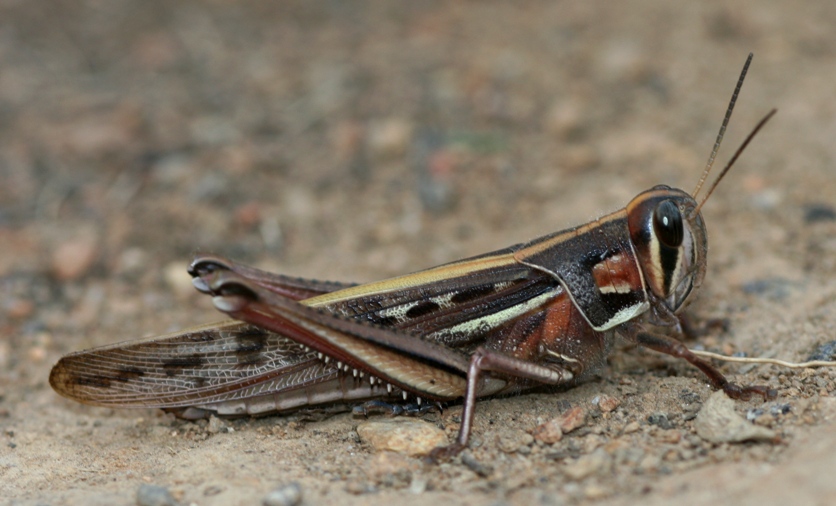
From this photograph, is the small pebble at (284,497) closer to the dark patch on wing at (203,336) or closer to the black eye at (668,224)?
the dark patch on wing at (203,336)

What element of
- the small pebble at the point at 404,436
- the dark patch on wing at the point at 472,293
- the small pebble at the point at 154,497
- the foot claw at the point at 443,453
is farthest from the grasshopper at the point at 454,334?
the small pebble at the point at 154,497

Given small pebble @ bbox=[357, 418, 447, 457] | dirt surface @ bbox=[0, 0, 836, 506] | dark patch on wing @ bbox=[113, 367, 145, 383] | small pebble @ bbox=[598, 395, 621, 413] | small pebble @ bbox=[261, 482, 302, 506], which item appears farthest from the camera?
dark patch on wing @ bbox=[113, 367, 145, 383]

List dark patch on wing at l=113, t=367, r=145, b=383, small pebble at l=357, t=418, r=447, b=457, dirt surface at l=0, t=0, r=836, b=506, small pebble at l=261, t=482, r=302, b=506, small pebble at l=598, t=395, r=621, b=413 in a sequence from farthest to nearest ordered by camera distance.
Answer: dark patch on wing at l=113, t=367, r=145, b=383 → small pebble at l=598, t=395, r=621, b=413 → small pebble at l=357, t=418, r=447, b=457 → dirt surface at l=0, t=0, r=836, b=506 → small pebble at l=261, t=482, r=302, b=506

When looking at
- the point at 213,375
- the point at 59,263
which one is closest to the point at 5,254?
the point at 59,263

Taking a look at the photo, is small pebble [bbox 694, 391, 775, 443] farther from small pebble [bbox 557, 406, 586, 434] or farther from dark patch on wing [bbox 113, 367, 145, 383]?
dark patch on wing [bbox 113, 367, 145, 383]

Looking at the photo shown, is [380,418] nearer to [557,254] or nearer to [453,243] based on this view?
[557,254]

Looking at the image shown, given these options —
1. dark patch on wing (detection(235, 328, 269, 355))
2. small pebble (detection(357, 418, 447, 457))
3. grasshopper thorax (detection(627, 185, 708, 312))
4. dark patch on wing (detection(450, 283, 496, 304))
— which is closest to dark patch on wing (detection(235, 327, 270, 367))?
dark patch on wing (detection(235, 328, 269, 355))
